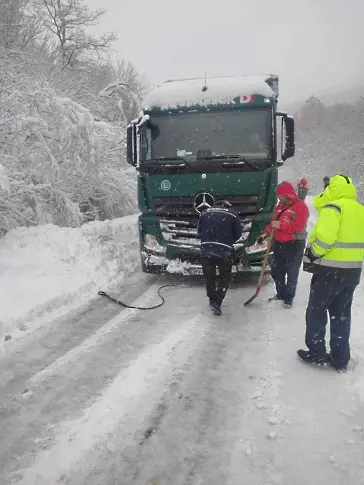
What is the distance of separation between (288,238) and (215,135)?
2.28 meters

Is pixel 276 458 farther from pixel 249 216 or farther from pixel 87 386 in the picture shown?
pixel 249 216

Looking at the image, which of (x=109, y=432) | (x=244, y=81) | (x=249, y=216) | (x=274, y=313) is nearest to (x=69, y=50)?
(x=244, y=81)

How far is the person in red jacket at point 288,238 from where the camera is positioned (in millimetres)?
5547

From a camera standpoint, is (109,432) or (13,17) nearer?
(109,432)

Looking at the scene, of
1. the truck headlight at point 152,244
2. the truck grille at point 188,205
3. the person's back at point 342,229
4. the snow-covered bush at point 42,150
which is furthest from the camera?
the snow-covered bush at point 42,150

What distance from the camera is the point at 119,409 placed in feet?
10.6

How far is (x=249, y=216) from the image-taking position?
6.50 m

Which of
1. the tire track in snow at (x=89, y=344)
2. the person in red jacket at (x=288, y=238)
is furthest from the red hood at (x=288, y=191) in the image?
the tire track in snow at (x=89, y=344)

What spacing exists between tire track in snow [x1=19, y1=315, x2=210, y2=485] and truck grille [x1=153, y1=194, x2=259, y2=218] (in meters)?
2.54

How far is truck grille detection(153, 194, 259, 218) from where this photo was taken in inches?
255

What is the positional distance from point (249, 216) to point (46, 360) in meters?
3.90

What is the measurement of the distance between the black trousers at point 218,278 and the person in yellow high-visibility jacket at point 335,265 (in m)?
1.81

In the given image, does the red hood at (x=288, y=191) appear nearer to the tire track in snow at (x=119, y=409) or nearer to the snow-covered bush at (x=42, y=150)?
the tire track in snow at (x=119, y=409)

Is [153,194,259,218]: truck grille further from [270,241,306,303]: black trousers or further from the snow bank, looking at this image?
the snow bank
